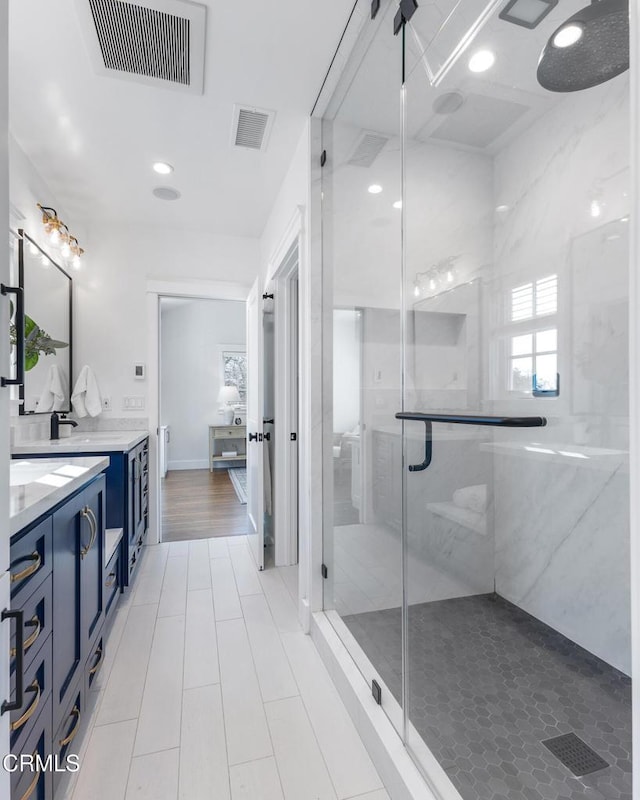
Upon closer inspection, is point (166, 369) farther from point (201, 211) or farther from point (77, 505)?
point (77, 505)

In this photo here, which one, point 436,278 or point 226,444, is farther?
point 226,444

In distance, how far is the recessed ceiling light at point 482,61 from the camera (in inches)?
47.6

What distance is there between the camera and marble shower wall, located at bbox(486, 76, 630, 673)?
0.95 meters

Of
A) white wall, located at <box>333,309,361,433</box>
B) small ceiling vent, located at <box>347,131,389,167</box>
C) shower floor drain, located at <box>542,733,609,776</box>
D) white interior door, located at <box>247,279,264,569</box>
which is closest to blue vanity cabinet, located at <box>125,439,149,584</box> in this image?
white interior door, located at <box>247,279,264,569</box>

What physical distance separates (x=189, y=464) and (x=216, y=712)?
5.51m

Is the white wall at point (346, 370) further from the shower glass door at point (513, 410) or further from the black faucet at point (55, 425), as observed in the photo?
the black faucet at point (55, 425)

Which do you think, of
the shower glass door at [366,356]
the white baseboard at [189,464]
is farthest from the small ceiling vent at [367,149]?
the white baseboard at [189,464]

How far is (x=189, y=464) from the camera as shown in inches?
269

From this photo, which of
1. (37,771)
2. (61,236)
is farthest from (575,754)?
(61,236)

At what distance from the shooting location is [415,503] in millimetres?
1575

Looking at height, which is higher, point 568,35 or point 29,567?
point 568,35

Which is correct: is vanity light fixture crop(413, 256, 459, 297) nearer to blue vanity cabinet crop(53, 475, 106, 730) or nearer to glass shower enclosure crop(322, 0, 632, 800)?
glass shower enclosure crop(322, 0, 632, 800)

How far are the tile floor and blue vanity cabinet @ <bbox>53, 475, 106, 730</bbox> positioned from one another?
293 mm

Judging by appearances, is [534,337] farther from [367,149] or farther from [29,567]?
[29,567]
